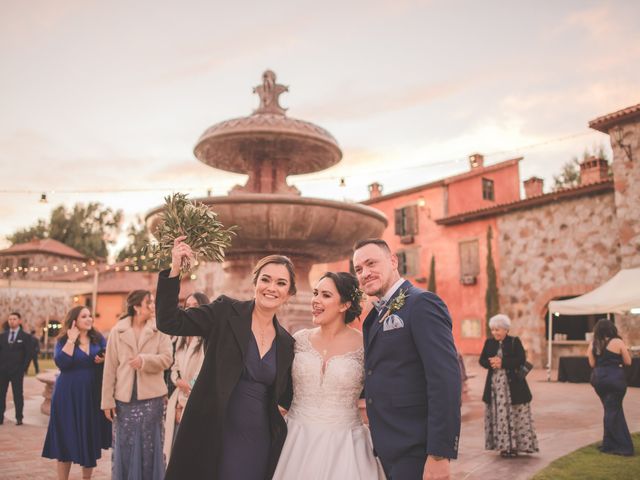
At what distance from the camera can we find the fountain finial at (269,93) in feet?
30.4

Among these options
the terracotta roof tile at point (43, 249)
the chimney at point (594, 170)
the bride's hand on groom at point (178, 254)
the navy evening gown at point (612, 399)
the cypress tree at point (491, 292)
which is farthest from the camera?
the terracotta roof tile at point (43, 249)

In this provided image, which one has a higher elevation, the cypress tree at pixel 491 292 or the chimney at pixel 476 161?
the chimney at pixel 476 161

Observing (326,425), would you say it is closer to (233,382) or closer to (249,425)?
(249,425)

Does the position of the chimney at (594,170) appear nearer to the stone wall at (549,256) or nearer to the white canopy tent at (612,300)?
the stone wall at (549,256)

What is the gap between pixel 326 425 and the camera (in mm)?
3057

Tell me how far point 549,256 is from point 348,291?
67.9ft

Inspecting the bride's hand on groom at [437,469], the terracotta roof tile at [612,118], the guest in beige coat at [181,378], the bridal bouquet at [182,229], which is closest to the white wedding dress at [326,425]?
the bride's hand on groom at [437,469]

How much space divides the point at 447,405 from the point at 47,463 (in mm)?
5307

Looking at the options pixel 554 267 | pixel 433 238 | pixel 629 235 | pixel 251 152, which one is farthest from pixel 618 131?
pixel 251 152

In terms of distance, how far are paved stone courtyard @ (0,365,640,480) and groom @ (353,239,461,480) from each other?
3.02 metres

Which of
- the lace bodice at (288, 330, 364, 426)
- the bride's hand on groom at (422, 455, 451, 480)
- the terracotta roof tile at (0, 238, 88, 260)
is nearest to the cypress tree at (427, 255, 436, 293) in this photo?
the lace bodice at (288, 330, 364, 426)

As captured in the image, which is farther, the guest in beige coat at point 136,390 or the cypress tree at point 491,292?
Result: the cypress tree at point 491,292

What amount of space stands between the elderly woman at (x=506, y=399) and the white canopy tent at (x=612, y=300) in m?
7.78

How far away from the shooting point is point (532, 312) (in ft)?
72.4
